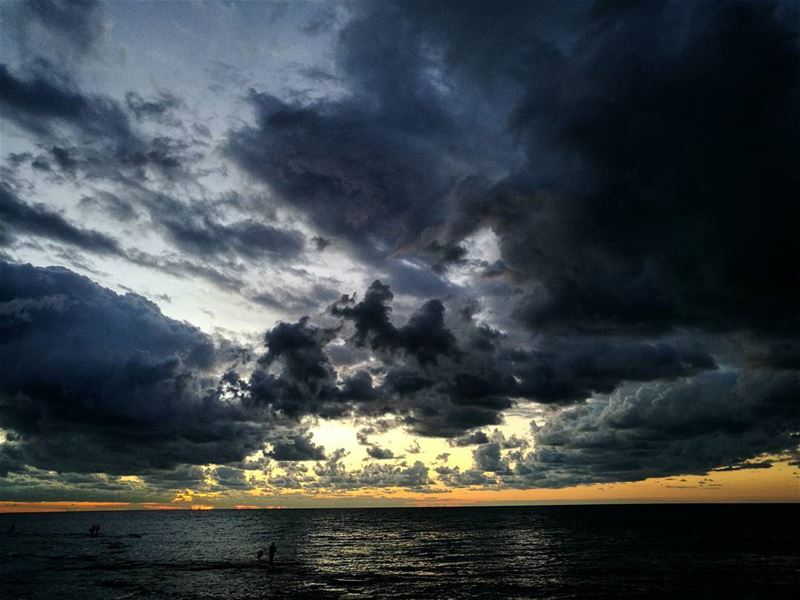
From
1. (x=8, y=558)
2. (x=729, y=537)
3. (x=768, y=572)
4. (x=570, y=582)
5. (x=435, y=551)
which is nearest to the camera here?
(x=570, y=582)

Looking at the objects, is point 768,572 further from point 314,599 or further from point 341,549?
point 341,549

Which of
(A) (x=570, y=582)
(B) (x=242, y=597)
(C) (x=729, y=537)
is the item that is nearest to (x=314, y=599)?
(B) (x=242, y=597)

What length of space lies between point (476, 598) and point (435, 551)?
50958 mm

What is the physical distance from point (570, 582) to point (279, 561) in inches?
1897

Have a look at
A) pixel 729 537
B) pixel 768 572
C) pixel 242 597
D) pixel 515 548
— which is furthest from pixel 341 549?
pixel 729 537

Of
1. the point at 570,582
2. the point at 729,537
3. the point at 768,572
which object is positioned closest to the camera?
the point at 570,582

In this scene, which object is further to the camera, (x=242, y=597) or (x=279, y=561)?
(x=279, y=561)

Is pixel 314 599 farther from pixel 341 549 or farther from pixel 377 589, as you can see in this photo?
pixel 341 549

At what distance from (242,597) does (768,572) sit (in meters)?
66.9

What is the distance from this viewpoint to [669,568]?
71500 millimetres

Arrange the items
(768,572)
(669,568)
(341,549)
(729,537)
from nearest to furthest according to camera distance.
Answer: (768,572) < (669,568) < (341,549) < (729,537)

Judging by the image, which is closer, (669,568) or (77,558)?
(669,568)

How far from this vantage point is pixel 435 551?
99.8 m

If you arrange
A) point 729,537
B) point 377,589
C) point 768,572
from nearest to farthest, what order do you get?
point 377,589, point 768,572, point 729,537
